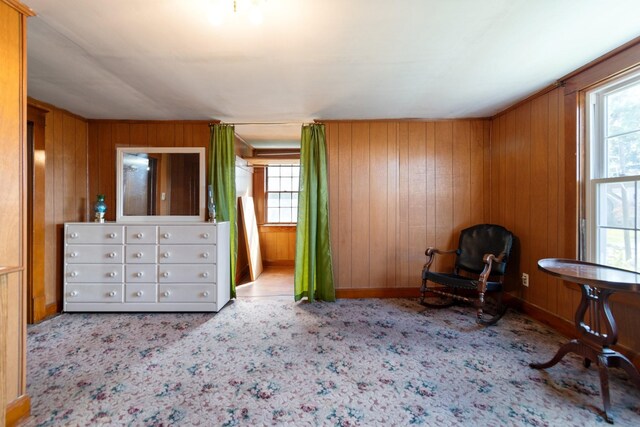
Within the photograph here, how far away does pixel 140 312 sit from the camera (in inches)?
115

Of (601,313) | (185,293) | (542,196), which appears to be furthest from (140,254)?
(542,196)

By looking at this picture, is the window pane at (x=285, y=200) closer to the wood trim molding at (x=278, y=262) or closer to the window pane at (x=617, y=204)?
the wood trim molding at (x=278, y=262)

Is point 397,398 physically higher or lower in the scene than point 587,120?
lower

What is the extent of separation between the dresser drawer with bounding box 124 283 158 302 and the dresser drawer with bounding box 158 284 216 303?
0.09m

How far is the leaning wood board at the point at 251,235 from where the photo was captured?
14.2 feet

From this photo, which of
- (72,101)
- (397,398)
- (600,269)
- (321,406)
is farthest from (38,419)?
(600,269)

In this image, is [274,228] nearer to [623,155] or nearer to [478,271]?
[478,271]

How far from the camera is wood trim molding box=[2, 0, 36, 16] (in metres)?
1.41

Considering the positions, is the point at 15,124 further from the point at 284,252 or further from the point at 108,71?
the point at 284,252

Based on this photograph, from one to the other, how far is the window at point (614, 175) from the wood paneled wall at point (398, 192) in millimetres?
1199

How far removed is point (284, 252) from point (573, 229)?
416 centimetres

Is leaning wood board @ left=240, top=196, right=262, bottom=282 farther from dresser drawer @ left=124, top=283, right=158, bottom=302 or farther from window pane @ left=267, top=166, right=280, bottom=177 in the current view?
dresser drawer @ left=124, top=283, right=158, bottom=302

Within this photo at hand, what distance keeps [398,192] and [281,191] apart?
9.03ft

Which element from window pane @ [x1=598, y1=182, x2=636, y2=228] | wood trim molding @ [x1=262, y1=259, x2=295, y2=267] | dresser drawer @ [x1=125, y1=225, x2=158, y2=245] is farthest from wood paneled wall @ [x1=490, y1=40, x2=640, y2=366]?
dresser drawer @ [x1=125, y1=225, x2=158, y2=245]
